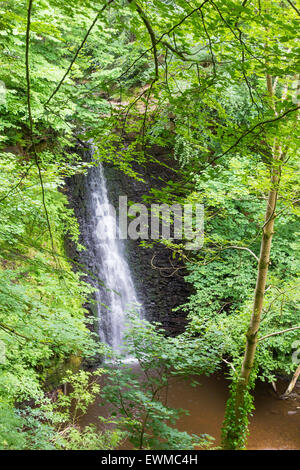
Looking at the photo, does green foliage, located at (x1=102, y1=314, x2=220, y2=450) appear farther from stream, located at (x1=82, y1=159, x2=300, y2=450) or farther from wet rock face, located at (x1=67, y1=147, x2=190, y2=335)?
wet rock face, located at (x1=67, y1=147, x2=190, y2=335)

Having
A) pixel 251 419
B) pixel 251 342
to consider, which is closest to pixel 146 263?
pixel 251 419

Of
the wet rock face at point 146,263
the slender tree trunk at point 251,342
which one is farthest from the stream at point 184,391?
the slender tree trunk at point 251,342

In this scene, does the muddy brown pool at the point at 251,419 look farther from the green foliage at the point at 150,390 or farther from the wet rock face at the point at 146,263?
the green foliage at the point at 150,390

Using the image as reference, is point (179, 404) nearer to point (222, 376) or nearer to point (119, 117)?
point (222, 376)

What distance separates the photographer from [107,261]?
983 cm

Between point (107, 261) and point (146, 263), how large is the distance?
4.41 feet

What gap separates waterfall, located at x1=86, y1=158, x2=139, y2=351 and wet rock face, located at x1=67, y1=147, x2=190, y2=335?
7.2 inches

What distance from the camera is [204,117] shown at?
2189 mm

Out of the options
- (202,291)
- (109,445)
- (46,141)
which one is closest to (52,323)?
(109,445)

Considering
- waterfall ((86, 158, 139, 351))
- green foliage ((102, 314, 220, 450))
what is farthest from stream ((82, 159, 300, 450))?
green foliage ((102, 314, 220, 450))

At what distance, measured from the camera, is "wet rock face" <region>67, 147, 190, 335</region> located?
9.70 metres

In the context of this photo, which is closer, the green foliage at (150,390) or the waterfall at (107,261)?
the green foliage at (150,390)

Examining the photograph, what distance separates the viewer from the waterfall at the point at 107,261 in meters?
8.99

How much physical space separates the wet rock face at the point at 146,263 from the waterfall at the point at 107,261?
18cm
